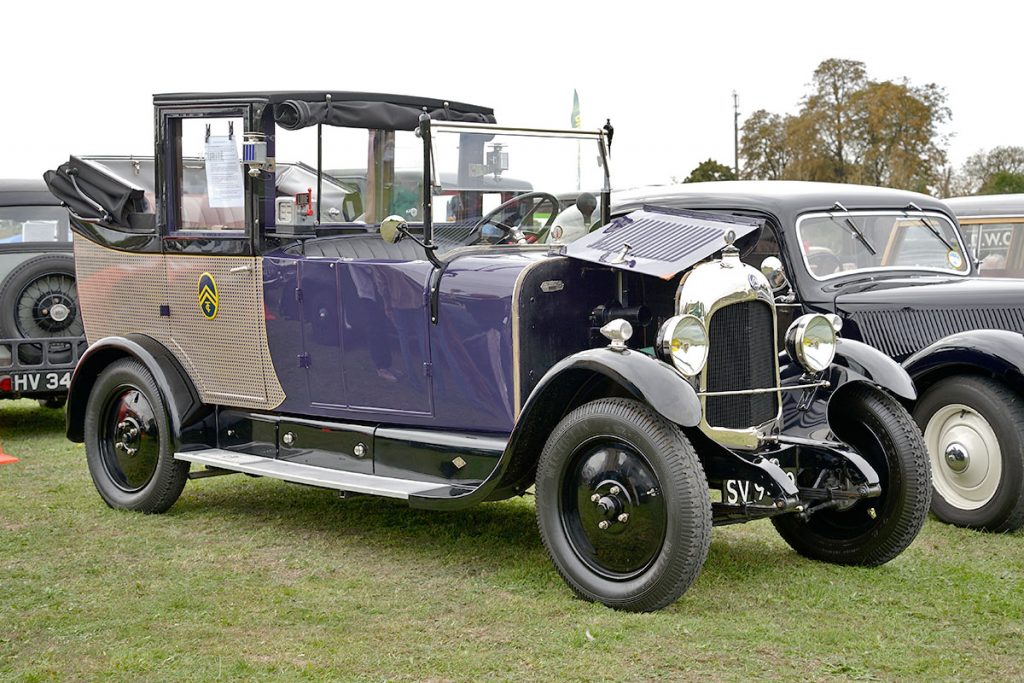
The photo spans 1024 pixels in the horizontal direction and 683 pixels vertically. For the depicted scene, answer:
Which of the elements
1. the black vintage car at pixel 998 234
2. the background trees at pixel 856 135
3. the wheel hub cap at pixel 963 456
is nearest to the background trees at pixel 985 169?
the background trees at pixel 856 135

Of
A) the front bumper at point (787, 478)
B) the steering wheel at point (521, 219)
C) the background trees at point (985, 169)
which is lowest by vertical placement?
the front bumper at point (787, 478)

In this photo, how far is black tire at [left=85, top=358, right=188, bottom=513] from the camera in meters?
6.66

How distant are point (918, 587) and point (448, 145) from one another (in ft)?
9.54

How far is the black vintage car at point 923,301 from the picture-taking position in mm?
6406

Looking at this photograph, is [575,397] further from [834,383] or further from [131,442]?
[131,442]

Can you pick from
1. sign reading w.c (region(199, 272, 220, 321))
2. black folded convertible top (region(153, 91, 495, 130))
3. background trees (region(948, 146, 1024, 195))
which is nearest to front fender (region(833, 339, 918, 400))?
black folded convertible top (region(153, 91, 495, 130))

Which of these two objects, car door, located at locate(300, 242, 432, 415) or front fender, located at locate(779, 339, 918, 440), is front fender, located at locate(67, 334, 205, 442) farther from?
front fender, located at locate(779, 339, 918, 440)

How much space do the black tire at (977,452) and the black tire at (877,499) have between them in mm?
1182

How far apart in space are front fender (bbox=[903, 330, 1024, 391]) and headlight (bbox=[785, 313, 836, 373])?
142 centimetres

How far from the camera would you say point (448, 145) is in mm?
5828

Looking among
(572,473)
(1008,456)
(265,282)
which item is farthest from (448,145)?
(1008,456)

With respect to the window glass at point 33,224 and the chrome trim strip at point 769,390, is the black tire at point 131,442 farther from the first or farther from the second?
the window glass at point 33,224

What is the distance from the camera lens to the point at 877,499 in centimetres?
540

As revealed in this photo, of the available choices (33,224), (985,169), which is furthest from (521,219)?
(985,169)
